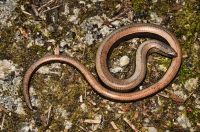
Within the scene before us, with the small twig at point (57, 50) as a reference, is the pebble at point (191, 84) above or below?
below

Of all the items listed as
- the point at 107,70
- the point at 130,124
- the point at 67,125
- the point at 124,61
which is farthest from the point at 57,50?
the point at 130,124

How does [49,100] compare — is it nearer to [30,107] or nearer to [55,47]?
[30,107]

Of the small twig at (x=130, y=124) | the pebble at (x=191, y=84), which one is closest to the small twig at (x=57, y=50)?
the small twig at (x=130, y=124)

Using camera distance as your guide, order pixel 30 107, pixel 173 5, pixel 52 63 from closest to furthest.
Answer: pixel 30 107
pixel 52 63
pixel 173 5

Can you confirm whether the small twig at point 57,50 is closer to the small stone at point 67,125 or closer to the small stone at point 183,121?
the small stone at point 67,125

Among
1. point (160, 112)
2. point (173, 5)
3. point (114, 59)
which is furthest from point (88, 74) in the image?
point (173, 5)

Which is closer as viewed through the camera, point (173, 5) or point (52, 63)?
point (52, 63)

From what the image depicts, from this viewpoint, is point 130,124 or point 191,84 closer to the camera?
point 130,124

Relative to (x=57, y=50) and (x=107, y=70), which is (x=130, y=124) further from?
(x=57, y=50)
